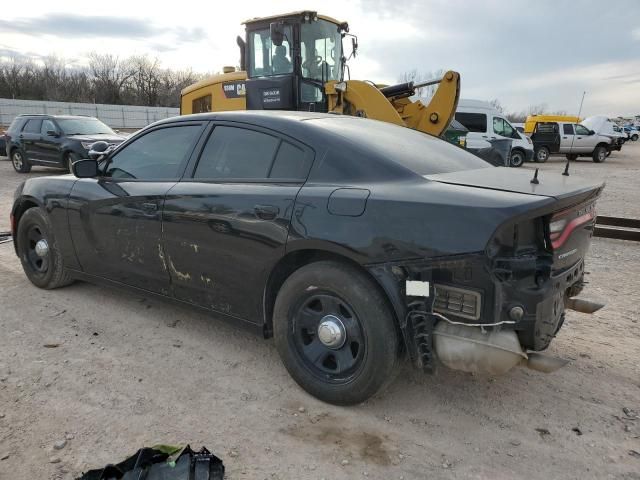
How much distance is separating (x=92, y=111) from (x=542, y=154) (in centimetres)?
3635

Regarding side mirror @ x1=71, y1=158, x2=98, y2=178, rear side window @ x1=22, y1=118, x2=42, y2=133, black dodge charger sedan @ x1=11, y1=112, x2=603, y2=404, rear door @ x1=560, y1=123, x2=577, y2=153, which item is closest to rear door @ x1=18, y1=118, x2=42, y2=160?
rear side window @ x1=22, y1=118, x2=42, y2=133

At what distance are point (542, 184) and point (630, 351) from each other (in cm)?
165

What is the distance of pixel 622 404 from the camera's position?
282 cm

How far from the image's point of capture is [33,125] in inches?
557

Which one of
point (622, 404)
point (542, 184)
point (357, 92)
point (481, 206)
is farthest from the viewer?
point (357, 92)

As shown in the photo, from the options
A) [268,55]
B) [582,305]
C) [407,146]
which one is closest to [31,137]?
[268,55]

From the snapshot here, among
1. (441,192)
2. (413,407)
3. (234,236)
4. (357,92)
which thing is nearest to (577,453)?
(413,407)

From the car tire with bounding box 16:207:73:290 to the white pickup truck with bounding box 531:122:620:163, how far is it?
2250 centimetres

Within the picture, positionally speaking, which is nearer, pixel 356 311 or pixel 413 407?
pixel 356 311

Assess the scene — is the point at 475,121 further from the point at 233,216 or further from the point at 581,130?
the point at 233,216

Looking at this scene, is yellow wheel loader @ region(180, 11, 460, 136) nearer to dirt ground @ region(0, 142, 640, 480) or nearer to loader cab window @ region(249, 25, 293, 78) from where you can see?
loader cab window @ region(249, 25, 293, 78)

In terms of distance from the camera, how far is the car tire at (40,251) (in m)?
4.33

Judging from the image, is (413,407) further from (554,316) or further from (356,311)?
(554,316)

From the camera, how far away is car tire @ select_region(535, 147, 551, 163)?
2314cm
